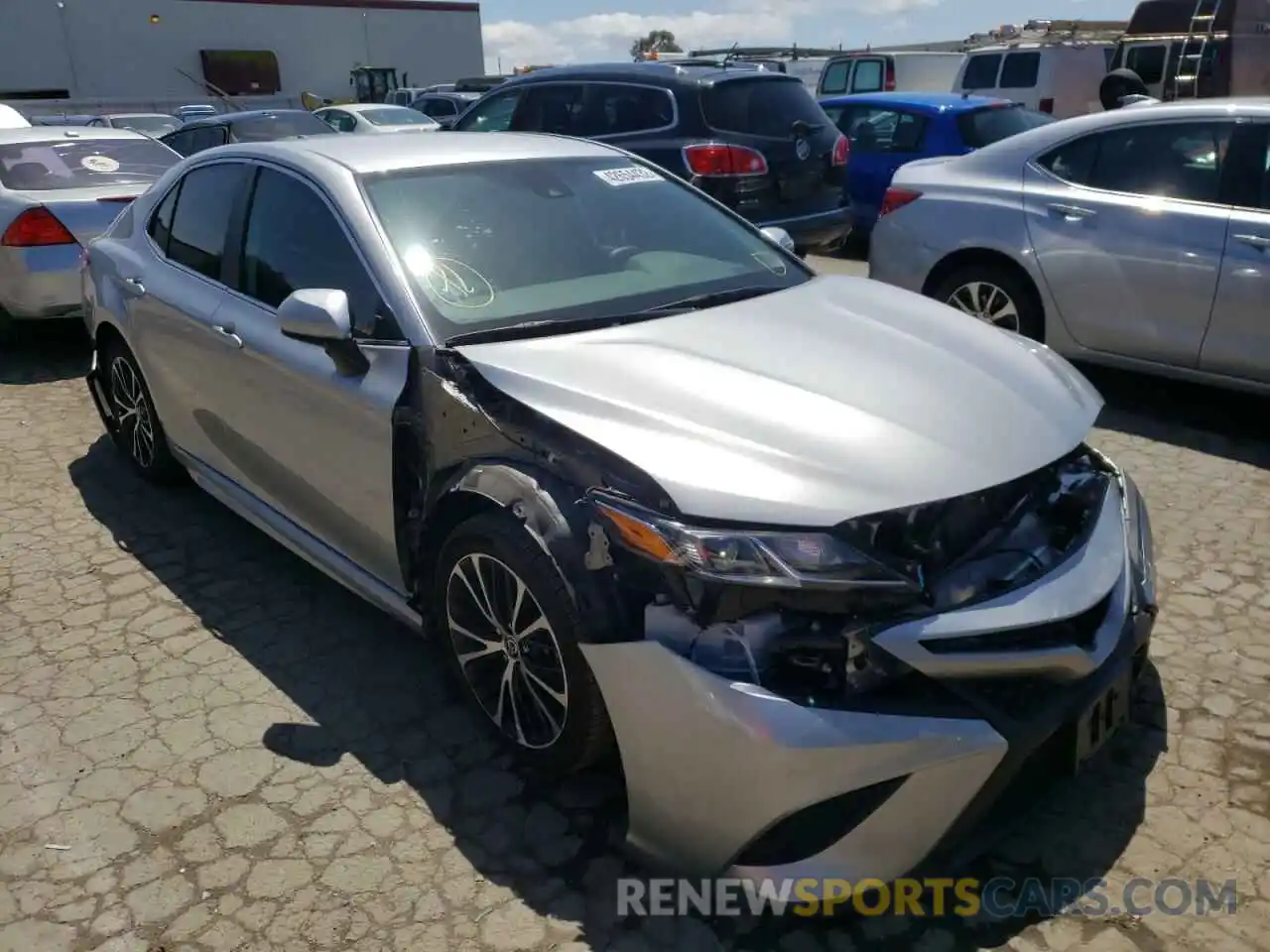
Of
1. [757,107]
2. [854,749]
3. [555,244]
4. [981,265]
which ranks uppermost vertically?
[757,107]

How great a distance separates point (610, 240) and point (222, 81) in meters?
43.1

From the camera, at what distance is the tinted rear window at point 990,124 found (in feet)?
30.5

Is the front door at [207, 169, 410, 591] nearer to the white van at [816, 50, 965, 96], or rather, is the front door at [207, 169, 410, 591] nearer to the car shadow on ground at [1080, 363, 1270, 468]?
the car shadow on ground at [1080, 363, 1270, 468]

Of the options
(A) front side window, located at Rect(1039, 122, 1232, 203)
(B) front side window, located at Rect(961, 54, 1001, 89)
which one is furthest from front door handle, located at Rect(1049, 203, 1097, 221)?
(B) front side window, located at Rect(961, 54, 1001, 89)

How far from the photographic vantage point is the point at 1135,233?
199 inches

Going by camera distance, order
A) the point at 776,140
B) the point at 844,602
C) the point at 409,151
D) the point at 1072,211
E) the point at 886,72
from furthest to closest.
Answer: the point at 886,72 < the point at 776,140 < the point at 1072,211 < the point at 409,151 < the point at 844,602

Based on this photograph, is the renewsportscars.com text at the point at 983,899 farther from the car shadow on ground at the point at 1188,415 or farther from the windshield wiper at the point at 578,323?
the car shadow on ground at the point at 1188,415

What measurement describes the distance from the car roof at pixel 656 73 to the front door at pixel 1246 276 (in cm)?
402

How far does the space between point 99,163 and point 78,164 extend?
0.14 metres

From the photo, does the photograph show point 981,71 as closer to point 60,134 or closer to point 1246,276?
point 1246,276

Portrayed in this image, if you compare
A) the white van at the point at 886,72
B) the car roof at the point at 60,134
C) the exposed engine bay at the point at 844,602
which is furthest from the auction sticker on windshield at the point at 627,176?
the white van at the point at 886,72

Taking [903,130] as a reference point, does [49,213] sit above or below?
below

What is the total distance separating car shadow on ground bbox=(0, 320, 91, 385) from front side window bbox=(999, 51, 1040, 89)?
43.3 feet

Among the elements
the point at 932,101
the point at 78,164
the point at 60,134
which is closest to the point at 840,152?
the point at 932,101
